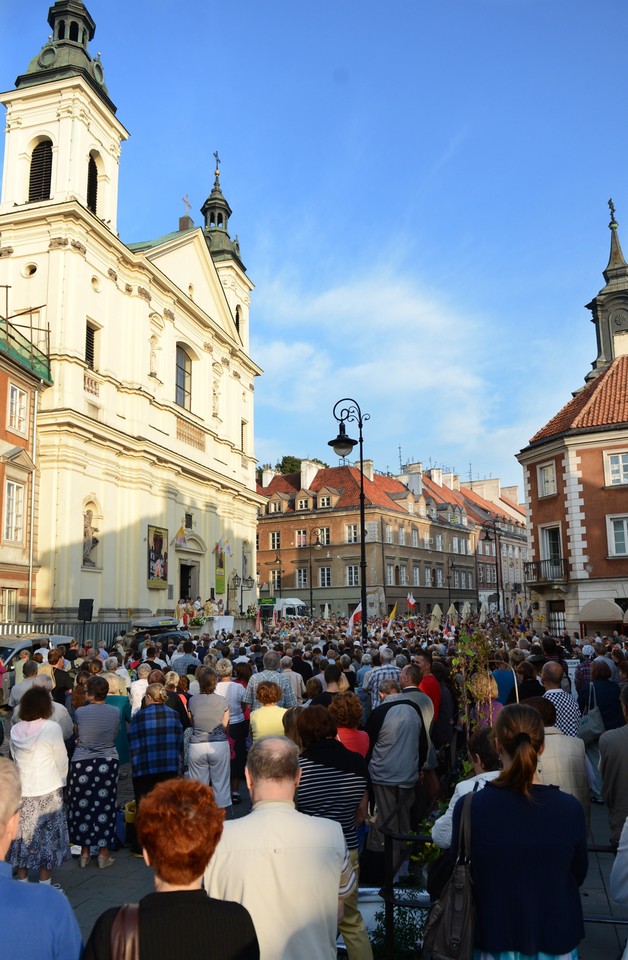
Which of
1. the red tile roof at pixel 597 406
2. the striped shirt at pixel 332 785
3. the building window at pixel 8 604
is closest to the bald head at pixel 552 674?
the striped shirt at pixel 332 785

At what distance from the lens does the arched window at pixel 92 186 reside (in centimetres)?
3148

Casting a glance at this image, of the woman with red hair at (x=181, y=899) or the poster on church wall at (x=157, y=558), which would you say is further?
the poster on church wall at (x=157, y=558)

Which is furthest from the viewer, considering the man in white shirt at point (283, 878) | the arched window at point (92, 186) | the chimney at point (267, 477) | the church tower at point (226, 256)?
the chimney at point (267, 477)

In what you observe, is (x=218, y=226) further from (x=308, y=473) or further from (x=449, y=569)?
(x=449, y=569)

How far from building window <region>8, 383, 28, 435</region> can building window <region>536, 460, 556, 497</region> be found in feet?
65.6

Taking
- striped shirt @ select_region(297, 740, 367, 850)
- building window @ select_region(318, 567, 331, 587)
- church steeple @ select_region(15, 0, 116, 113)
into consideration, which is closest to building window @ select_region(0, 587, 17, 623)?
church steeple @ select_region(15, 0, 116, 113)

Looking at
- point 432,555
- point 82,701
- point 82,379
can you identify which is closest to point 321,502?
point 432,555

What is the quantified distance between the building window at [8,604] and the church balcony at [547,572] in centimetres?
1935

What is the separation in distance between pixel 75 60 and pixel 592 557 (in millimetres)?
28350

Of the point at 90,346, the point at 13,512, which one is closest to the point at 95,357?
the point at 90,346

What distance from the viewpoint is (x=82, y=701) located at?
28.3 feet

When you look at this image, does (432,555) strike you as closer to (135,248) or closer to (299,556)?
(299,556)

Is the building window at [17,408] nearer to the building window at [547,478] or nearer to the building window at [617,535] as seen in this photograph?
the building window at [547,478]

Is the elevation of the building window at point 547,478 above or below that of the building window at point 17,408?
below
